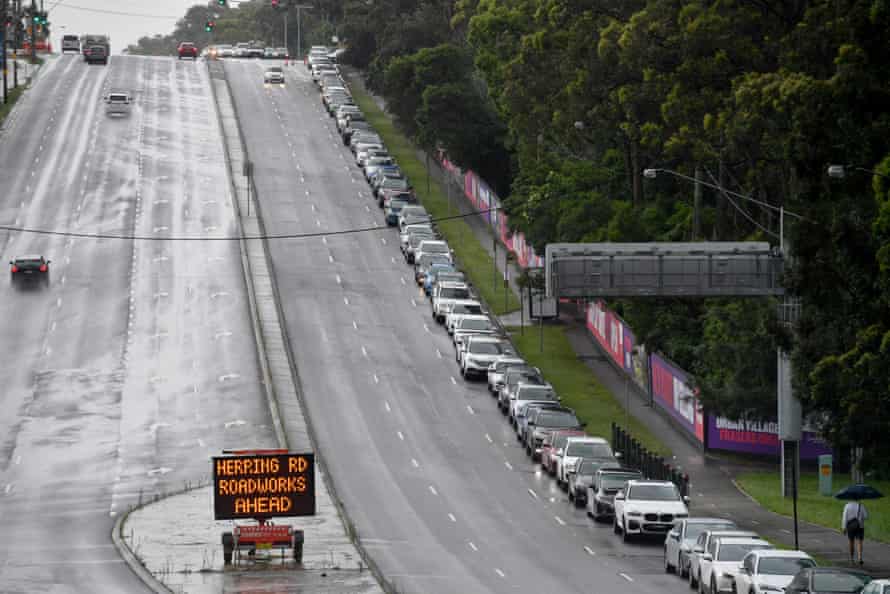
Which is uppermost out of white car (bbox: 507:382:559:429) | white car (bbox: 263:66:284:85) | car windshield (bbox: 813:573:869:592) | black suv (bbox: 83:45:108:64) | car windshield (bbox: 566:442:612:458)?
black suv (bbox: 83:45:108:64)

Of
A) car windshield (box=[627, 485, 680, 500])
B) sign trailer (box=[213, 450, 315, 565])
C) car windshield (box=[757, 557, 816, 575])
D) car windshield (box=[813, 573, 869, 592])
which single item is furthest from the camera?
car windshield (box=[627, 485, 680, 500])

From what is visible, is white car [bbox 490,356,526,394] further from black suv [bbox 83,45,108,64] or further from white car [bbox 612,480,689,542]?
black suv [bbox 83,45,108,64]

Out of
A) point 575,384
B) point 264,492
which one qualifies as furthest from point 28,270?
point 264,492

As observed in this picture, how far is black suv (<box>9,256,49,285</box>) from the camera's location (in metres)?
86.9

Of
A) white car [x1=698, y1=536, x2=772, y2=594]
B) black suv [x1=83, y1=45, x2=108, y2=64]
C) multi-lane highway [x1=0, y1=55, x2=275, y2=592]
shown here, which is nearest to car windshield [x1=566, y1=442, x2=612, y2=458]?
multi-lane highway [x1=0, y1=55, x2=275, y2=592]

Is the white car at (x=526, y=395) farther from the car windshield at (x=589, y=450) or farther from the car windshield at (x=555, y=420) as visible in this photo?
the car windshield at (x=589, y=450)

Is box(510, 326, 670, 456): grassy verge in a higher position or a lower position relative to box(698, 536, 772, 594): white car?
higher

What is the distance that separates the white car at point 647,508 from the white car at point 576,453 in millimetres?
6791

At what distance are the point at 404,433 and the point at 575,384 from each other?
11070 mm

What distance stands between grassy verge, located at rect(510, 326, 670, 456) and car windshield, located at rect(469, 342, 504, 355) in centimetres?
218

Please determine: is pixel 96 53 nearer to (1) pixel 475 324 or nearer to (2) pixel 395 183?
(2) pixel 395 183

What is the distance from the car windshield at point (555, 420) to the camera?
6176cm

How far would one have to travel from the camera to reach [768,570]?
3616cm

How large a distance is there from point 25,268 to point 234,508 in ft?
149
